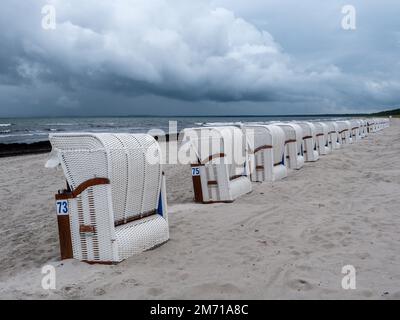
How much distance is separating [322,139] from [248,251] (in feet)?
44.9

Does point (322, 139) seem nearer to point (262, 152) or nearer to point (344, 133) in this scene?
point (262, 152)

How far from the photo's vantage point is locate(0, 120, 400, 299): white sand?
436cm

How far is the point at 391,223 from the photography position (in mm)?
6492

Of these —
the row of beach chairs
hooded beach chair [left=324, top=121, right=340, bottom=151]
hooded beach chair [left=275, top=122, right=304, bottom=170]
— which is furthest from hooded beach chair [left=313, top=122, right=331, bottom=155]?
the row of beach chairs

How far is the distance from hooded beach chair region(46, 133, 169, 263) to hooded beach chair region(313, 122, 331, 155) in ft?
44.0

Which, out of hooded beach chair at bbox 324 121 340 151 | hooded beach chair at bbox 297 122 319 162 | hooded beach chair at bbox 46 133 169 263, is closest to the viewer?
hooded beach chair at bbox 46 133 169 263

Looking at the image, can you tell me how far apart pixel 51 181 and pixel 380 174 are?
8.45 m

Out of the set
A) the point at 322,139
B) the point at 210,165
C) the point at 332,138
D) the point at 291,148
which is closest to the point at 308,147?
the point at 291,148

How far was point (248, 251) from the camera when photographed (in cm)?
555

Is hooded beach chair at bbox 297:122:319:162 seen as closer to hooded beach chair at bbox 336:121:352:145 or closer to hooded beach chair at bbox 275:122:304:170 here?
hooded beach chair at bbox 275:122:304:170

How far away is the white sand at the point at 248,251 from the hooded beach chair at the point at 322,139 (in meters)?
7.95
